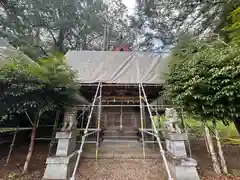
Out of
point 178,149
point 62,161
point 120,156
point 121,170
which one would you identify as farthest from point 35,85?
point 178,149

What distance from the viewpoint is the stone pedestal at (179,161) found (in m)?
3.82

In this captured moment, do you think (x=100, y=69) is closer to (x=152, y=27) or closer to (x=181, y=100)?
(x=181, y=100)

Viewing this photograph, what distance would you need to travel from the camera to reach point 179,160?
397 cm

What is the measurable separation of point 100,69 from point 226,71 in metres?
4.69

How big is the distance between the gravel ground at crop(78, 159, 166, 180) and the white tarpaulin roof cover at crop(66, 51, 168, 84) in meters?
2.92

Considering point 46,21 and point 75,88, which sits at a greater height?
point 46,21

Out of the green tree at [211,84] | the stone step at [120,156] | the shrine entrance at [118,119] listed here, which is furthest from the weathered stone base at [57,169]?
the shrine entrance at [118,119]

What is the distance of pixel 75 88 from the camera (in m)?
4.77

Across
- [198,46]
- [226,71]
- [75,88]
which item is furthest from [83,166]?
[198,46]

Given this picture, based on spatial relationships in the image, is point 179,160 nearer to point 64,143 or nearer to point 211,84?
point 211,84

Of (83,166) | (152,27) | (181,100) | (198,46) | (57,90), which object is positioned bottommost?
(83,166)

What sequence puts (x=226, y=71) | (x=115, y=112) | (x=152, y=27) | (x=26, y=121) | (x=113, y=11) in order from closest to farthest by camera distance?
(x=226, y=71)
(x=26, y=121)
(x=115, y=112)
(x=152, y=27)
(x=113, y=11)

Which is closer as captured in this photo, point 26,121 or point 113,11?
point 26,121

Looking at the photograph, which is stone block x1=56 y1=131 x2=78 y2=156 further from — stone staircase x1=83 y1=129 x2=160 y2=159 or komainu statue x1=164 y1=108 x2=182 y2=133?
komainu statue x1=164 y1=108 x2=182 y2=133
